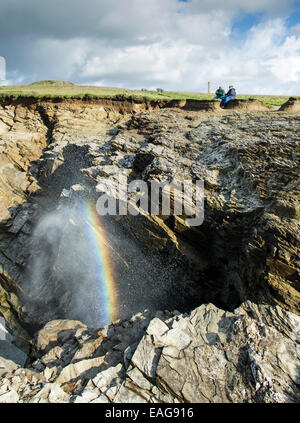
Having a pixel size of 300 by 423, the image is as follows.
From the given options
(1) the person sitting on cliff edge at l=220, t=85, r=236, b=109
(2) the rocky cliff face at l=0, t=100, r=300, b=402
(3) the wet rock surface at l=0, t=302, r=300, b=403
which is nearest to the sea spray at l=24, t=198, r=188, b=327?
(2) the rocky cliff face at l=0, t=100, r=300, b=402

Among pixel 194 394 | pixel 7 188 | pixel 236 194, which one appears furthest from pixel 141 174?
pixel 7 188

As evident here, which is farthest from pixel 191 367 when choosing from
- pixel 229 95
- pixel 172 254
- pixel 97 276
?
pixel 229 95

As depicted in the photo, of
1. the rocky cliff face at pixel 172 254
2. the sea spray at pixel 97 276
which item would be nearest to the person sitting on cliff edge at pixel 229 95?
the rocky cliff face at pixel 172 254

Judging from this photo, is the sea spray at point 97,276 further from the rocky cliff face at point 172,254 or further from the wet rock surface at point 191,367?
the wet rock surface at point 191,367

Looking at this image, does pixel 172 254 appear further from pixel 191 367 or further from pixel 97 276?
pixel 191 367

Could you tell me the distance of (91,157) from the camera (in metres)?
16.3

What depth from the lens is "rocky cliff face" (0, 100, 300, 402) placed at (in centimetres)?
612

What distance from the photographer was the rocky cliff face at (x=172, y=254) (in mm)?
6125

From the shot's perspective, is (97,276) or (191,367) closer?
(191,367)

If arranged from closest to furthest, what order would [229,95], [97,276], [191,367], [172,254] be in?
1. [191,367]
2. [172,254]
3. [97,276]
4. [229,95]

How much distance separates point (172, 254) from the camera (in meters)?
11.8

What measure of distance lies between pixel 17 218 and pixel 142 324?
13.7 metres
